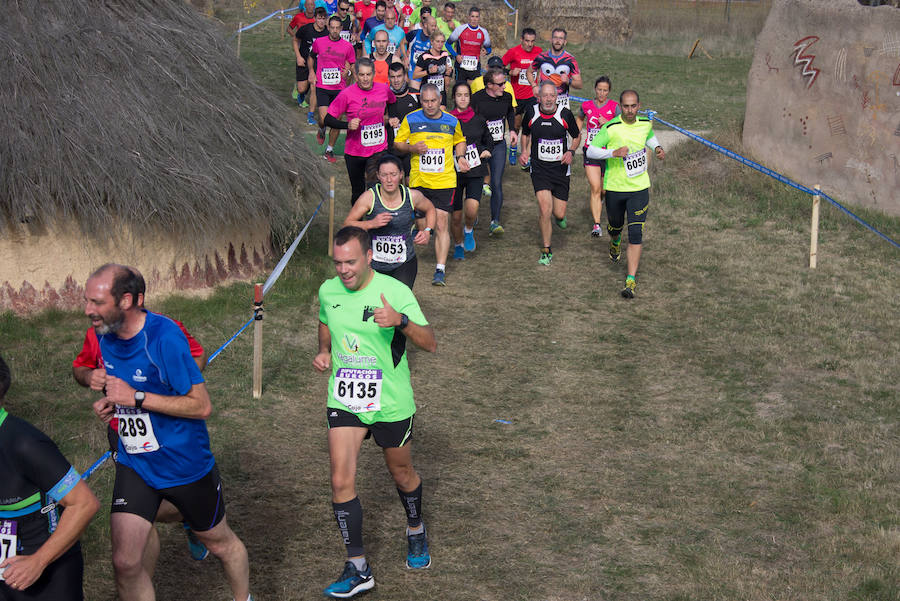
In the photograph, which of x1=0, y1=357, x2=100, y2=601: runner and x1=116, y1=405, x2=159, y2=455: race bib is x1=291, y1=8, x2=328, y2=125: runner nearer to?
x1=116, y1=405, x2=159, y2=455: race bib

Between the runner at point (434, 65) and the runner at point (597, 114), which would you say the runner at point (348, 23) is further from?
the runner at point (597, 114)

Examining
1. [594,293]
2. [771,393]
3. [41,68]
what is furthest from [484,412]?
[41,68]

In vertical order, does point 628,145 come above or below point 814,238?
above

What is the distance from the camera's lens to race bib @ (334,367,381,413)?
17.5 ft

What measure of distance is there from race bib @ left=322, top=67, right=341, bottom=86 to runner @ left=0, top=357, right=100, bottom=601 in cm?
1127

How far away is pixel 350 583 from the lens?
539 cm

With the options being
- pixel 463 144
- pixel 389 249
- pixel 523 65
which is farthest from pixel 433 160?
pixel 523 65

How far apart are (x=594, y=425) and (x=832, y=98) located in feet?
24.4

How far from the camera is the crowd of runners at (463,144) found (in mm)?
8297

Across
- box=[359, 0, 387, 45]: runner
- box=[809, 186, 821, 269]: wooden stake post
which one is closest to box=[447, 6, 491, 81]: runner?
box=[359, 0, 387, 45]: runner

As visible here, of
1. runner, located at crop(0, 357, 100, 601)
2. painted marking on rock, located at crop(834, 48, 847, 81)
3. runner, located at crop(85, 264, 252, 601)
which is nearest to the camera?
runner, located at crop(0, 357, 100, 601)

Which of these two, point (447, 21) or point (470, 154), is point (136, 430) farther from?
point (447, 21)

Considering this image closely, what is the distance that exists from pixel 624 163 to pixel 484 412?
3.52 meters

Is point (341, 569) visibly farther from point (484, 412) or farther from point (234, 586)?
point (484, 412)
